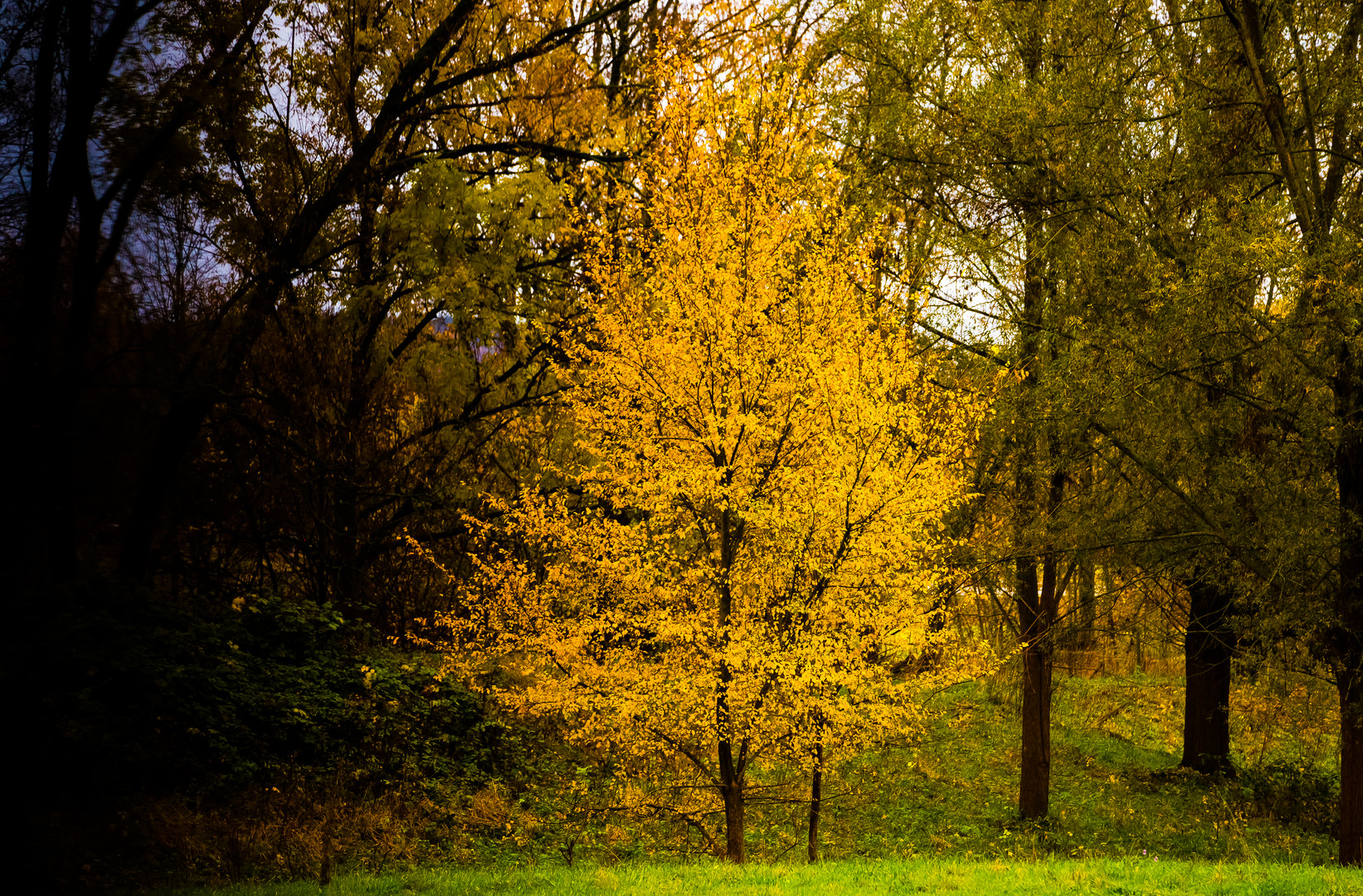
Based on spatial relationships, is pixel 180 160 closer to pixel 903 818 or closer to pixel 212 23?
pixel 212 23

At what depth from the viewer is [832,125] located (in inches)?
531

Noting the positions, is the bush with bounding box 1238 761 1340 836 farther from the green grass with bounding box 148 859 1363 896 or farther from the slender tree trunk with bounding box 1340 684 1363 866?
the green grass with bounding box 148 859 1363 896

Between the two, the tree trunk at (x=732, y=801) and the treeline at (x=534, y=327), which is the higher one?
the treeline at (x=534, y=327)

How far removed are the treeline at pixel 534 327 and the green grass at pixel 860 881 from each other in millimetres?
1366

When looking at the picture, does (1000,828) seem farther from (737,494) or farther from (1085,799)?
(737,494)

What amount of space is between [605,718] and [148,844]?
3864 mm

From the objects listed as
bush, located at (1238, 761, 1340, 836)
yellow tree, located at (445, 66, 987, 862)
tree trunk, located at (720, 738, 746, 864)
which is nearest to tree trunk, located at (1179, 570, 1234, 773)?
bush, located at (1238, 761, 1340, 836)

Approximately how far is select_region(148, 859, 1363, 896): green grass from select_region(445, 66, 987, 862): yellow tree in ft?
4.15

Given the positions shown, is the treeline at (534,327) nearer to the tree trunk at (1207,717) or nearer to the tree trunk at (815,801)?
the tree trunk at (1207,717)

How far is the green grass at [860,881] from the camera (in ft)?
23.7

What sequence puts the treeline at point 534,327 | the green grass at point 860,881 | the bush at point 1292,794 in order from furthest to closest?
the bush at point 1292,794 → the green grass at point 860,881 → the treeline at point 534,327

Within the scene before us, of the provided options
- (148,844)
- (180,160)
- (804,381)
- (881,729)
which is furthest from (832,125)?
(148,844)

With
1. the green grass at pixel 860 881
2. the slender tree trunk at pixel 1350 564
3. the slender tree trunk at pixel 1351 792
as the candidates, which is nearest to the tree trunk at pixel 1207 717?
the slender tree trunk at pixel 1351 792

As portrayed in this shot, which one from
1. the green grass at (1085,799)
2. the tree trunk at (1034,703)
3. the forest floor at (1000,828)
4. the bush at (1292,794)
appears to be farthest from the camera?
the bush at (1292,794)
